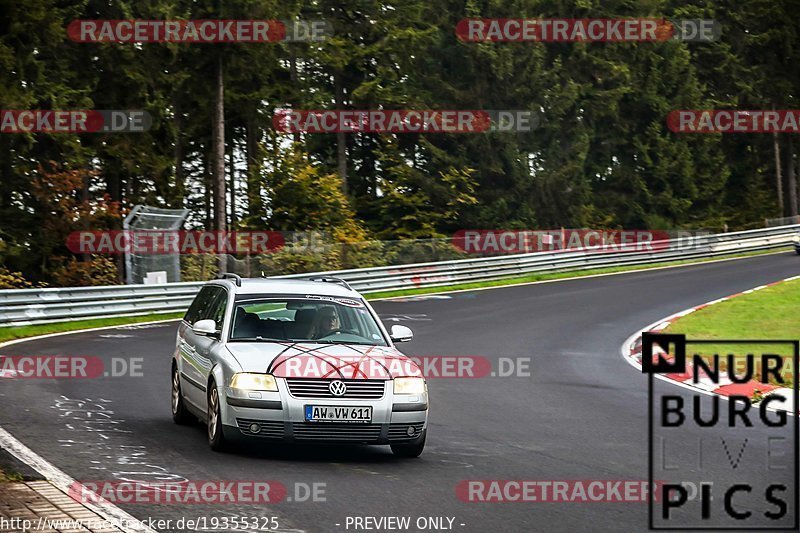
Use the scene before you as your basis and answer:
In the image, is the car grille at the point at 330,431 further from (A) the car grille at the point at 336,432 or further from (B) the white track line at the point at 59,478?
(B) the white track line at the point at 59,478

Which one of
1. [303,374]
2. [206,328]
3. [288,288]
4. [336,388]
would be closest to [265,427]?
[303,374]

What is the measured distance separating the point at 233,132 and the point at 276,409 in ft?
171

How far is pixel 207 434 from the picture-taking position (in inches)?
458

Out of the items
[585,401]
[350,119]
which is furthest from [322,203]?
[585,401]

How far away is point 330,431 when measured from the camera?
392 inches

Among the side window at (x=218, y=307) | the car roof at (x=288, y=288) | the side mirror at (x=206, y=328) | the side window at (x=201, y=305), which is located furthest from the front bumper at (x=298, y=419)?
the side window at (x=201, y=305)

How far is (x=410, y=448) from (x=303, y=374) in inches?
49.0

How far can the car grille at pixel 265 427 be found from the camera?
9.95 m

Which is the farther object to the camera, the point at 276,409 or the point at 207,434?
the point at 207,434

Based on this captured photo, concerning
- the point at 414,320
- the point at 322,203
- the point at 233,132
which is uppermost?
the point at 233,132

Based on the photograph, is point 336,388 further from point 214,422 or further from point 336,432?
point 214,422

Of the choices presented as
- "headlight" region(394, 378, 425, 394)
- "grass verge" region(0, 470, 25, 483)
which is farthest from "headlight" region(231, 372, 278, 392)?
"grass verge" region(0, 470, 25, 483)

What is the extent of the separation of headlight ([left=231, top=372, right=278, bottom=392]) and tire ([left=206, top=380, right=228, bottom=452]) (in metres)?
0.40

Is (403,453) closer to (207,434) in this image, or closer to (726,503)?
(207,434)
